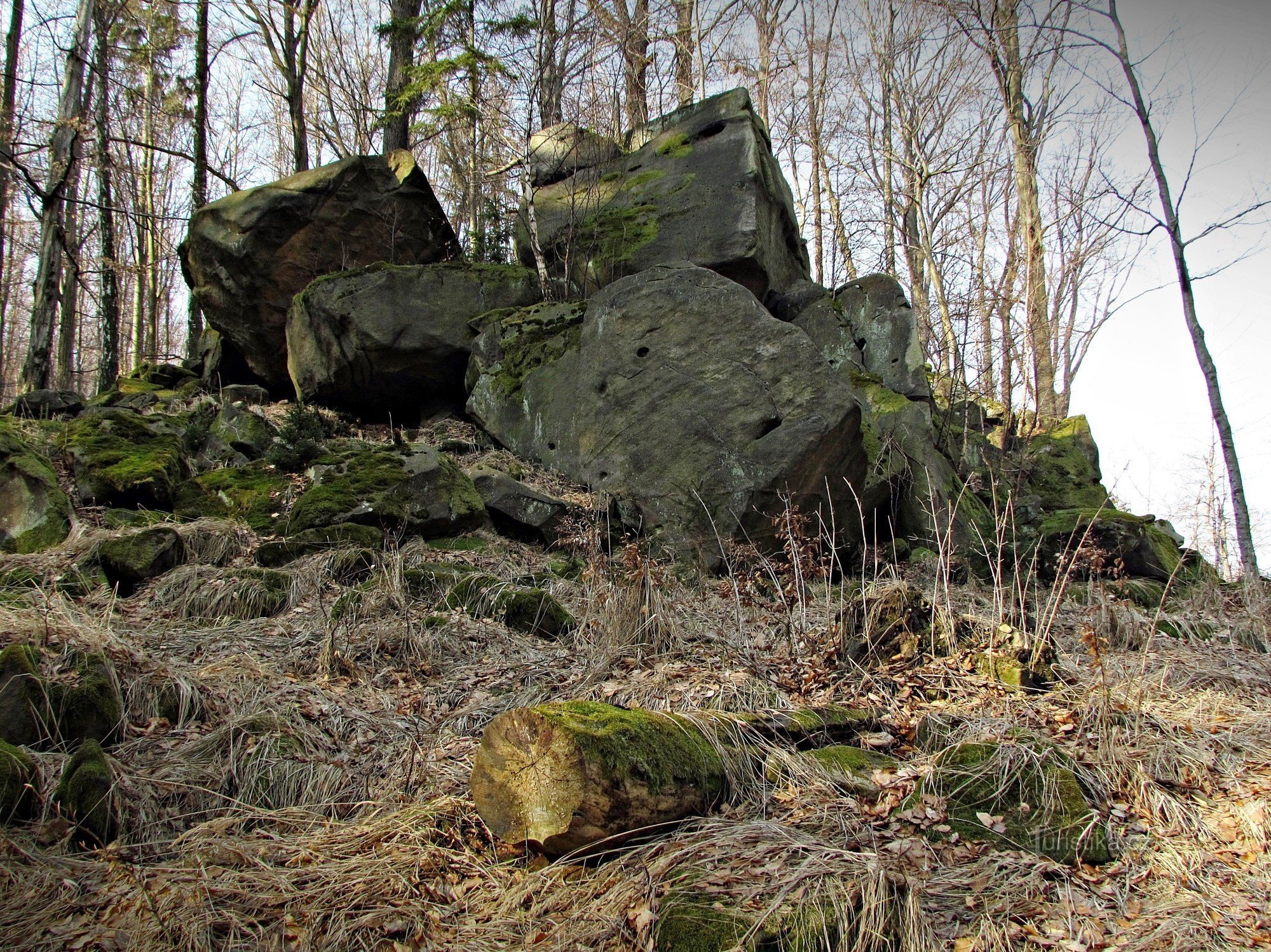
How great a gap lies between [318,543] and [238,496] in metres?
1.70

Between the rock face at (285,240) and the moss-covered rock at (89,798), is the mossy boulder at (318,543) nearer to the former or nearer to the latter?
the moss-covered rock at (89,798)

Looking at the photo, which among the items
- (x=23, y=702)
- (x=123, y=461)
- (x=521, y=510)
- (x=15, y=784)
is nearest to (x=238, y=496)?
(x=123, y=461)

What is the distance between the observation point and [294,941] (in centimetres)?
250

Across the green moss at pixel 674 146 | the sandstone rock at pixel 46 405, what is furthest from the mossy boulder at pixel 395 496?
the green moss at pixel 674 146

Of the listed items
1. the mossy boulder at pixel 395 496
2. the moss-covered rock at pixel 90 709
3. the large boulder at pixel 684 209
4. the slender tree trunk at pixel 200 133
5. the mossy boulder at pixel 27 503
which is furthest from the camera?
the slender tree trunk at pixel 200 133

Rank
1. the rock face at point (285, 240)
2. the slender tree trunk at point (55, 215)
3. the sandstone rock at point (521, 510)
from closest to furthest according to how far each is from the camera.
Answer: the sandstone rock at point (521, 510), the rock face at point (285, 240), the slender tree trunk at point (55, 215)

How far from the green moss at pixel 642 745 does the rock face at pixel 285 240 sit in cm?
1075

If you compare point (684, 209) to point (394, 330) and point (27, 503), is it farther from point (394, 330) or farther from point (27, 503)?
point (27, 503)

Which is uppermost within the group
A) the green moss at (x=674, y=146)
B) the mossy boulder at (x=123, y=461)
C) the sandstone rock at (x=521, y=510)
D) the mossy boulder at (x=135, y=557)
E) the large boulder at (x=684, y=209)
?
the green moss at (x=674, y=146)

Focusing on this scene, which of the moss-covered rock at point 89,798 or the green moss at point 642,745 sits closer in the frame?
the green moss at point 642,745

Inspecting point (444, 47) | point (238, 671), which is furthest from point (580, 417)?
point (444, 47)

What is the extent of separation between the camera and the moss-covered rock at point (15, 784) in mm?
2922

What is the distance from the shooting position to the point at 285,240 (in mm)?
11898

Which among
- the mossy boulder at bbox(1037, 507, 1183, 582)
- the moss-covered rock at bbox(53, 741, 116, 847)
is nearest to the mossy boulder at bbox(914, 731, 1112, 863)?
the moss-covered rock at bbox(53, 741, 116, 847)
